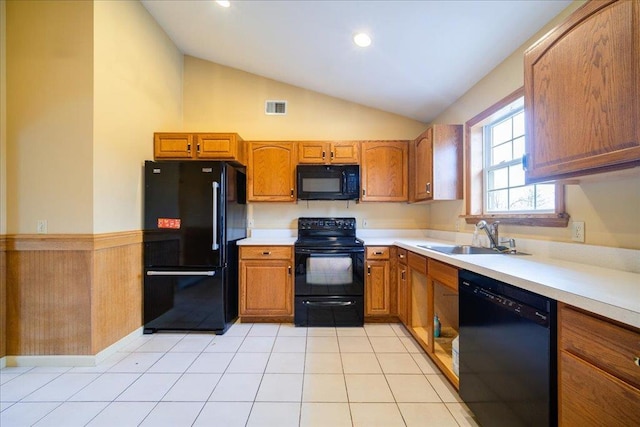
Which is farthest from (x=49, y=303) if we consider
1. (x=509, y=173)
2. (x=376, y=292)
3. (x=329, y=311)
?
(x=509, y=173)

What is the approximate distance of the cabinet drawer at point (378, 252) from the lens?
2902 millimetres

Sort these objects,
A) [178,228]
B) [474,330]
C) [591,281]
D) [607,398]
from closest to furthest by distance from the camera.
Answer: [607,398] < [591,281] < [474,330] < [178,228]

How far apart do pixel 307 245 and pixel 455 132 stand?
1945 millimetres

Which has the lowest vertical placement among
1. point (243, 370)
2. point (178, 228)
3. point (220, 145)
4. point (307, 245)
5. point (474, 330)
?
point (243, 370)

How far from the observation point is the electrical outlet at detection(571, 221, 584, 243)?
1522mm

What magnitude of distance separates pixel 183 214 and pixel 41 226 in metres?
→ 1.01

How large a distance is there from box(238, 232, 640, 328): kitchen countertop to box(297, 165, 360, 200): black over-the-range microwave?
1.59 m

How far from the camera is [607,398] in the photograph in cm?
81

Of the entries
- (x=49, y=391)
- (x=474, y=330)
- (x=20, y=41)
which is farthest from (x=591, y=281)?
(x=20, y=41)

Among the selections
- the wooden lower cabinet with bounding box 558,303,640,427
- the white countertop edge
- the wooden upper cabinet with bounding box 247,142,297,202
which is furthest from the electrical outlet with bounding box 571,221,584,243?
the wooden upper cabinet with bounding box 247,142,297,202

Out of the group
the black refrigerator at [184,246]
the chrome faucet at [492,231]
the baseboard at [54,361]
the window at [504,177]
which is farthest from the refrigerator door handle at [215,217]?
the window at [504,177]

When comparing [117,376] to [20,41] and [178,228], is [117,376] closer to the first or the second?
[178,228]

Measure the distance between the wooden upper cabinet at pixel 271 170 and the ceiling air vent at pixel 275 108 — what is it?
0.58 metres

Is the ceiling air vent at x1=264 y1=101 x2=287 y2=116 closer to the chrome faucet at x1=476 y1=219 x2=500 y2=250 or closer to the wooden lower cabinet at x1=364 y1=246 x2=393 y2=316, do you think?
the wooden lower cabinet at x1=364 y1=246 x2=393 y2=316
